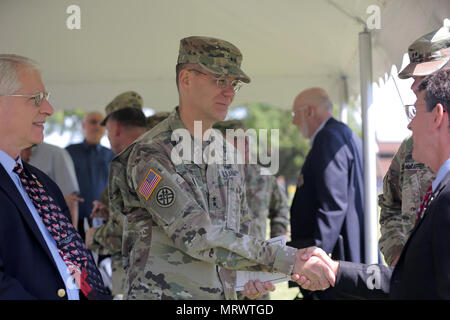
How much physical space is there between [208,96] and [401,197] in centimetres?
114

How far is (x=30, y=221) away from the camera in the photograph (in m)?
2.00

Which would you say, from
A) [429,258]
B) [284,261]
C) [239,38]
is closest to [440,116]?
[429,258]

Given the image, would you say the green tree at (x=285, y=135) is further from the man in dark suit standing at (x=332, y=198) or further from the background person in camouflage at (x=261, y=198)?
the man in dark suit standing at (x=332, y=198)

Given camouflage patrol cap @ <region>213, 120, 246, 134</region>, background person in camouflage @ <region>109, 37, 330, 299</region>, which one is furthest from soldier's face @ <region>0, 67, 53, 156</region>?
camouflage patrol cap @ <region>213, 120, 246, 134</region>

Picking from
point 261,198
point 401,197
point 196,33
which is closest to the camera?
point 401,197

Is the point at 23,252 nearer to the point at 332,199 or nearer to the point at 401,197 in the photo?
the point at 401,197

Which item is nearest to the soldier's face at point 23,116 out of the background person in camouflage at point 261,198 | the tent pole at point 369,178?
the tent pole at point 369,178

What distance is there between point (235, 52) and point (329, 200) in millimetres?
1677

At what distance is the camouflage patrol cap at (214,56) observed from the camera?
8.19ft

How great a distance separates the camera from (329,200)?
154 inches

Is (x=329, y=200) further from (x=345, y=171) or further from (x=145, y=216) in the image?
(x=145, y=216)

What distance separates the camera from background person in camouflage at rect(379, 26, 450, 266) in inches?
91.1

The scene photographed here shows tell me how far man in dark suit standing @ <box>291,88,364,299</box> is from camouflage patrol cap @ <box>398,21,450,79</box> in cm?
162
